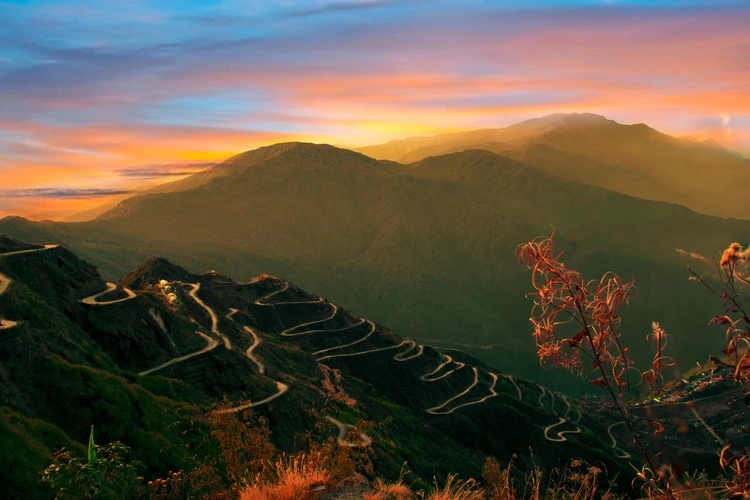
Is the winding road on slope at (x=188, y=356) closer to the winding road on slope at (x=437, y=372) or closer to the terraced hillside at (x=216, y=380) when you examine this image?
the terraced hillside at (x=216, y=380)

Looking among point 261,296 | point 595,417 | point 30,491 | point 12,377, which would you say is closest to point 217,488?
point 30,491

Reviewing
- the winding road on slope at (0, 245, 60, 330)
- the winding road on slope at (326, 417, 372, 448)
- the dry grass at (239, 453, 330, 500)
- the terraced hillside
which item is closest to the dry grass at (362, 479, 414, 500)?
the dry grass at (239, 453, 330, 500)

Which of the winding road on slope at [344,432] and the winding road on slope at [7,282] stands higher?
the winding road on slope at [7,282]

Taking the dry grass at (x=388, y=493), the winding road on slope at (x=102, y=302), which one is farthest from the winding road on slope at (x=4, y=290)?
the dry grass at (x=388, y=493)

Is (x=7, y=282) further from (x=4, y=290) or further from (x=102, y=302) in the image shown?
(x=102, y=302)

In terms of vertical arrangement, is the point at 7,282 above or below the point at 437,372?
above

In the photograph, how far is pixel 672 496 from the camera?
22.4ft

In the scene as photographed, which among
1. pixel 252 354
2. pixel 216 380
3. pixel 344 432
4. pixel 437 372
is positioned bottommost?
pixel 437 372

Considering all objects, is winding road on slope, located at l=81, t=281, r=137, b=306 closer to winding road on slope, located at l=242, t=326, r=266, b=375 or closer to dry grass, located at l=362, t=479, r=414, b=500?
winding road on slope, located at l=242, t=326, r=266, b=375

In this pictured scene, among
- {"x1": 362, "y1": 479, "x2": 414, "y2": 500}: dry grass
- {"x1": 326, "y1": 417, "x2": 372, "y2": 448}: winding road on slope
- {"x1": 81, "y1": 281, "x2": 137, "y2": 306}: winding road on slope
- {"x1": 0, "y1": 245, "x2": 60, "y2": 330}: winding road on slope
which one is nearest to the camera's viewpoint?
{"x1": 362, "y1": 479, "x2": 414, "y2": 500}: dry grass

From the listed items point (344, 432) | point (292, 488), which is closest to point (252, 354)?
point (344, 432)

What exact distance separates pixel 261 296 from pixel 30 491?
99151 millimetres

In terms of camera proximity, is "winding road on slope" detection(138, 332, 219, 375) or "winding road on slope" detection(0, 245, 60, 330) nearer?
"winding road on slope" detection(0, 245, 60, 330)

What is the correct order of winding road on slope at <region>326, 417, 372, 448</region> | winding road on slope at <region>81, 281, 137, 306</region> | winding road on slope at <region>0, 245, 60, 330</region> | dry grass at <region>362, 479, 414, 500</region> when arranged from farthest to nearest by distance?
winding road on slope at <region>81, 281, 137, 306</region>, winding road on slope at <region>326, 417, 372, 448</region>, winding road on slope at <region>0, 245, 60, 330</region>, dry grass at <region>362, 479, 414, 500</region>
